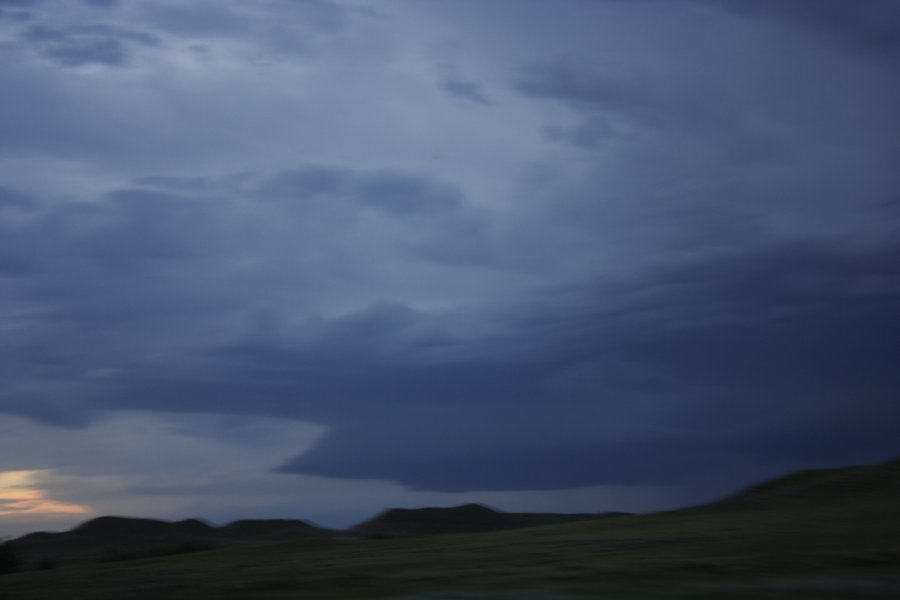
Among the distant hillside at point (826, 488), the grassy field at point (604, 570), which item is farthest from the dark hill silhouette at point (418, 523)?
the grassy field at point (604, 570)

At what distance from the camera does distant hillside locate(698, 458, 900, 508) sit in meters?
33.7

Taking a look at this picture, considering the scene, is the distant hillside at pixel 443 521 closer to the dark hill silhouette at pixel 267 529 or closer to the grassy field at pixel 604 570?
the dark hill silhouette at pixel 267 529

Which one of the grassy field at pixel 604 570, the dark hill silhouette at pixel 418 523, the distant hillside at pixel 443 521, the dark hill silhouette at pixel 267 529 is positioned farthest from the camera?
the dark hill silhouette at pixel 267 529

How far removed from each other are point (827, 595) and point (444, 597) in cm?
432

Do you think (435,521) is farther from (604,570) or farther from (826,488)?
(604,570)

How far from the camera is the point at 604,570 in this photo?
46.9ft

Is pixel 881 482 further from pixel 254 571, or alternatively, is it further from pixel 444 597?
pixel 444 597

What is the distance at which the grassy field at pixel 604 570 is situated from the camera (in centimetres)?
1163

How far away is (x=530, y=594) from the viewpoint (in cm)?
1157

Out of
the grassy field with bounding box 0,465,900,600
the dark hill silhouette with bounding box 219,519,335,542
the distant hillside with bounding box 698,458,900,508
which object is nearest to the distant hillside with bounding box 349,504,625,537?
the dark hill silhouette with bounding box 219,519,335,542

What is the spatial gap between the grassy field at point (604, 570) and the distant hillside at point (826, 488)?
6.98 m

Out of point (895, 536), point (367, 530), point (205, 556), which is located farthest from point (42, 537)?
point (895, 536)

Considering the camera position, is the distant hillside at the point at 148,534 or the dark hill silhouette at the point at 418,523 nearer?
the dark hill silhouette at the point at 418,523

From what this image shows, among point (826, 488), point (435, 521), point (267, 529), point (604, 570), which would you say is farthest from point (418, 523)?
point (604, 570)
